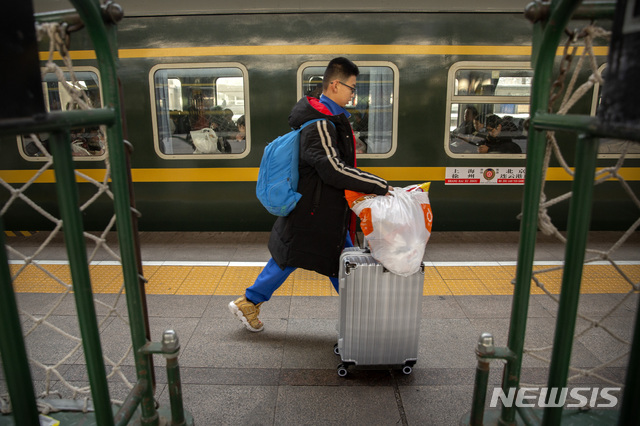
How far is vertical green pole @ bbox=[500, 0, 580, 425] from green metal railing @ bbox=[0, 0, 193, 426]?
1412 millimetres

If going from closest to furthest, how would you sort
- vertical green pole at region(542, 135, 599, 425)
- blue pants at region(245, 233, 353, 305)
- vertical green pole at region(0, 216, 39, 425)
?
vertical green pole at region(0, 216, 39, 425) < vertical green pole at region(542, 135, 599, 425) < blue pants at region(245, 233, 353, 305)

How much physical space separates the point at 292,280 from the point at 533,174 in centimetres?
280

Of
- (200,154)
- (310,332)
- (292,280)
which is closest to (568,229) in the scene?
(310,332)

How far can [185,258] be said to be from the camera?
4828 millimetres

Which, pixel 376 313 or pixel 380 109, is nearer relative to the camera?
pixel 376 313

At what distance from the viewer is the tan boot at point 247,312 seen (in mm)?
3191

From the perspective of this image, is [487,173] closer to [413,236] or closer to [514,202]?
[514,202]

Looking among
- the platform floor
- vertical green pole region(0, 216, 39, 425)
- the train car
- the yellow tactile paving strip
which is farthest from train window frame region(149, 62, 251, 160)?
vertical green pole region(0, 216, 39, 425)

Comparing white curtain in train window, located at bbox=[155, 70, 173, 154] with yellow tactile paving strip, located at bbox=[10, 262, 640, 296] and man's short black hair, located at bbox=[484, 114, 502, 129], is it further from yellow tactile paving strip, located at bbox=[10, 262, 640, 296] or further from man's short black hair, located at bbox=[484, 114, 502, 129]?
man's short black hair, located at bbox=[484, 114, 502, 129]

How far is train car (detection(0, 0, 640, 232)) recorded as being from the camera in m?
5.00

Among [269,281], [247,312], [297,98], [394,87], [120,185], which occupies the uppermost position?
[394,87]

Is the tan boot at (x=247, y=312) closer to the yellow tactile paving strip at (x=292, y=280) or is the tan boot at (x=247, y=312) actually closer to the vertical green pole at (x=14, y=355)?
the yellow tactile paving strip at (x=292, y=280)

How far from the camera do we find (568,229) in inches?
56.6

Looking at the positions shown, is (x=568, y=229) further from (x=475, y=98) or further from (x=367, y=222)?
(x=475, y=98)
